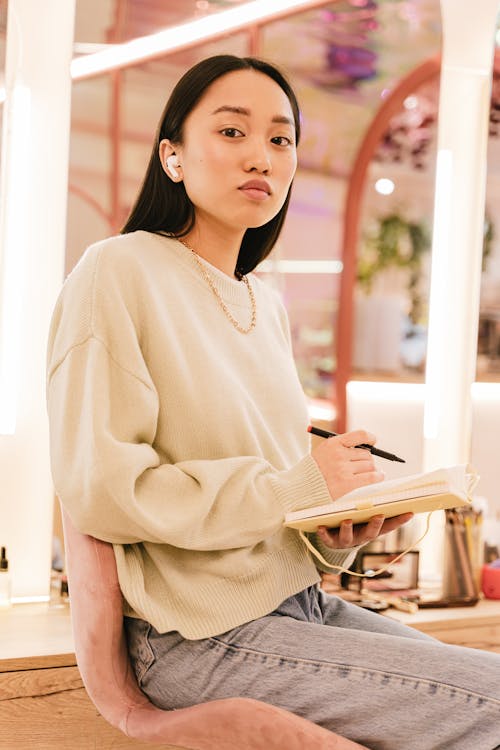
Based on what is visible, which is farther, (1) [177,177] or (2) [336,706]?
(1) [177,177]

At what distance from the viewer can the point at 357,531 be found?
1504 millimetres

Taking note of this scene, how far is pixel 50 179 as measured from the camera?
6.95 ft

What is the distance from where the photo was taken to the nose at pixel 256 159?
1.48m

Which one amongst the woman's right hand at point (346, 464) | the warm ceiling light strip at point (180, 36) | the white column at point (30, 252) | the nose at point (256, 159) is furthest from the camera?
the warm ceiling light strip at point (180, 36)

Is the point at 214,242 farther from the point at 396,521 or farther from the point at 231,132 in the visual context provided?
the point at 396,521

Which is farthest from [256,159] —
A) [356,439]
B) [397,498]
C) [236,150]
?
[397,498]

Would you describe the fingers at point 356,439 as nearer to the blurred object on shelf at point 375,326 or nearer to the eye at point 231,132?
the eye at point 231,132

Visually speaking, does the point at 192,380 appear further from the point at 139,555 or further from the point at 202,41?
the point at 202,41

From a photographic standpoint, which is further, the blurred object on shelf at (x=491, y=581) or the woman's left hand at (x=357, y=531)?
the blurred object on shelf at (x=491, y=581)

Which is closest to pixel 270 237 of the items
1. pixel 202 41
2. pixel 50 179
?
pixel 50 179

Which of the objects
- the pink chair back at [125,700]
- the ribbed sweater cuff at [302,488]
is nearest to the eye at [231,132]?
the ribbed sweater cuff at [302,488]

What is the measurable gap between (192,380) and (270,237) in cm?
44

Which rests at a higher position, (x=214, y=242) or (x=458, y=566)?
(x=214, y=242)

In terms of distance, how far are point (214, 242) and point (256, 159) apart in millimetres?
171
